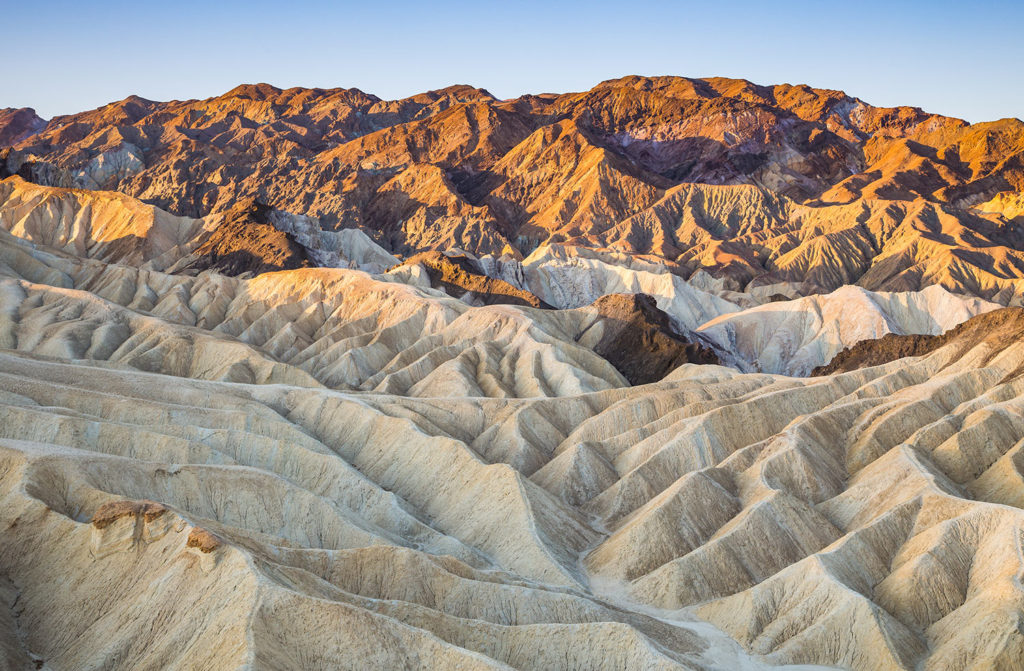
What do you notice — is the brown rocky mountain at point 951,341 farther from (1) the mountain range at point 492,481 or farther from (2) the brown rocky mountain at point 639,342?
(2) the brown rocky mountain at point 639,342

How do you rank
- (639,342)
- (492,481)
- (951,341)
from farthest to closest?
(639,342) → (951,341) → (492,481)

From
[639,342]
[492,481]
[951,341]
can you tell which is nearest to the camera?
[492,481]

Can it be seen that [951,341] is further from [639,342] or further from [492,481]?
[492,481]

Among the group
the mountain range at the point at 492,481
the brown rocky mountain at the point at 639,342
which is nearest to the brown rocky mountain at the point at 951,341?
the mountain range at the point at 492,481

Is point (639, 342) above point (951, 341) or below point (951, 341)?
below

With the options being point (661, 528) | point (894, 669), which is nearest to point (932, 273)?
point (661, 528)

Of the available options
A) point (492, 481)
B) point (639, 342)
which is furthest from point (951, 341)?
point (492, 481)

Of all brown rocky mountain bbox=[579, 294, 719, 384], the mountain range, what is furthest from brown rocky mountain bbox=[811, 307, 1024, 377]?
brown rocky mountain bbox=[579, 294, 719, 384]

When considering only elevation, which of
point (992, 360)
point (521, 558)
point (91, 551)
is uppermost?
point (992, 360)

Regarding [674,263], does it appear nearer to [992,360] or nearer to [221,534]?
[992,360]

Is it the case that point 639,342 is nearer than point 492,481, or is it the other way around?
point 492,481

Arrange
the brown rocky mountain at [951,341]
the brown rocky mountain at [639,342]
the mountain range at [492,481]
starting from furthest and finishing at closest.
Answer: the brown rocky mountain at [639,342] → the brown rocky mountain at [951,341] → the mountain range at [492,481]
